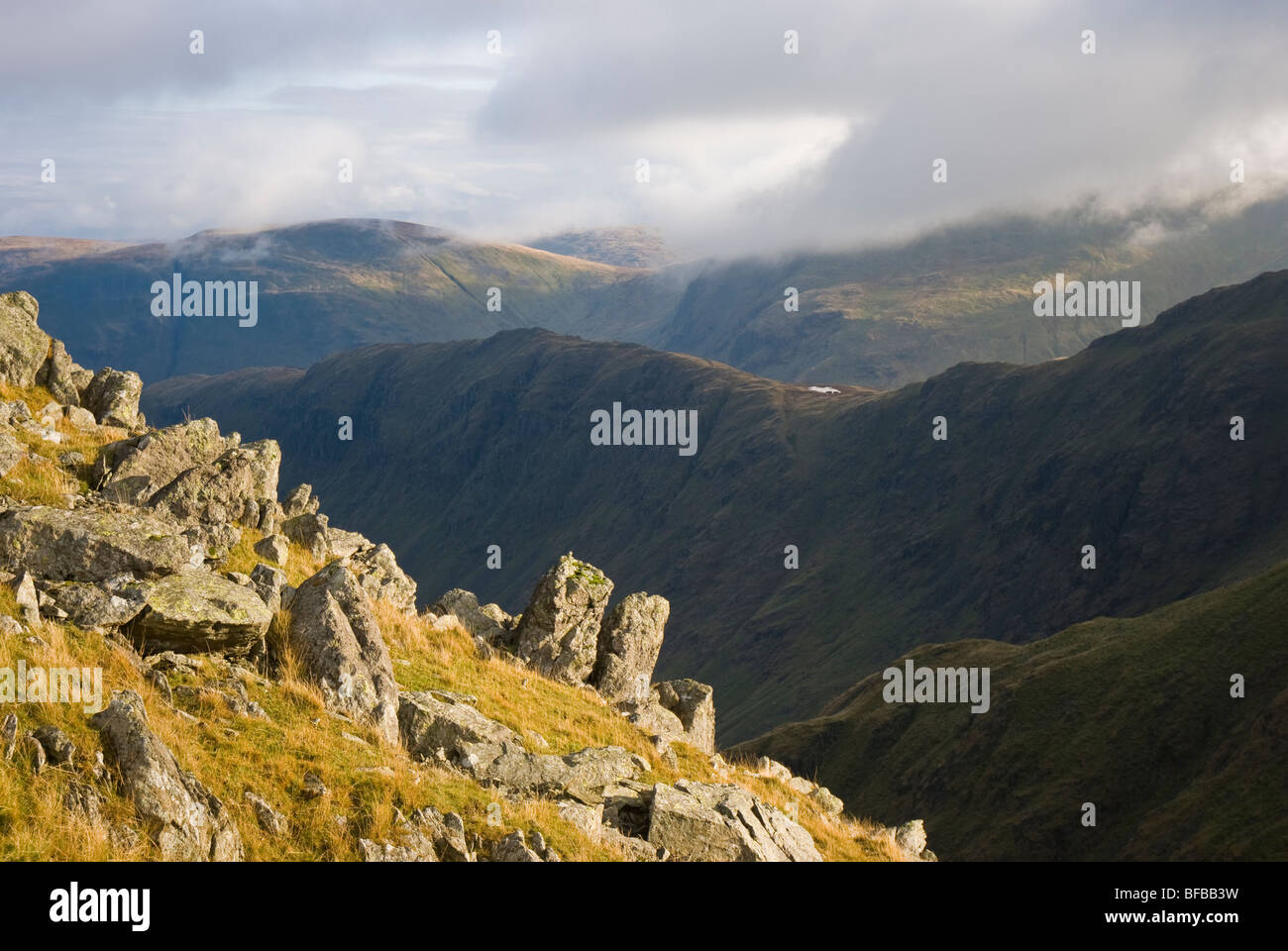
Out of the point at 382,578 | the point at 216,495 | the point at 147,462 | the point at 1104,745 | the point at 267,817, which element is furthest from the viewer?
the point at 1104,745

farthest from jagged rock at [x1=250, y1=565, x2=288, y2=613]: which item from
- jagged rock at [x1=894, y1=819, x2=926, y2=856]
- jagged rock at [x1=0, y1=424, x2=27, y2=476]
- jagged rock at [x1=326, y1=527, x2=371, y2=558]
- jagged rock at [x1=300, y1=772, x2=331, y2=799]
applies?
jagged rock at [x1=894, y1=819, x2=926, y2=856]

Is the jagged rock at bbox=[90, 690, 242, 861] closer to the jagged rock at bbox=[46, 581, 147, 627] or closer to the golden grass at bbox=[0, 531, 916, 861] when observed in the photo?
the golden grass at bbox=[0, 531, 916, 861]

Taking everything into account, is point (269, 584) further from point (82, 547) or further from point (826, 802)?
point (826, 802)

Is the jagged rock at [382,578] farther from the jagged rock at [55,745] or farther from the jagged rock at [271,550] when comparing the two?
the jagged rock at [55,745]

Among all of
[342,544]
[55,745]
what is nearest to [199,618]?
[55,745]
